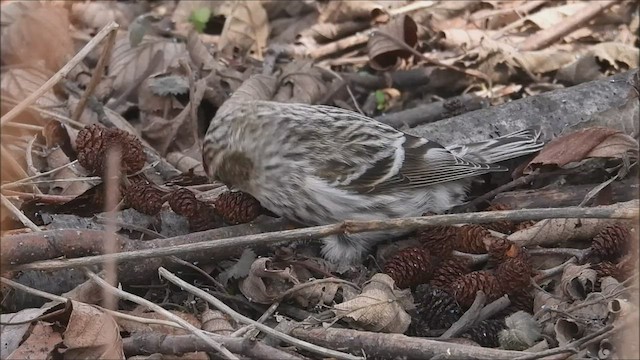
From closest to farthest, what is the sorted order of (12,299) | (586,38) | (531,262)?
1. (12,299)
2. (531,262)
3. (586,38)

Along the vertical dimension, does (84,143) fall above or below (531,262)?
above

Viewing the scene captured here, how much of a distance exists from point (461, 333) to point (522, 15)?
2957 millimetres

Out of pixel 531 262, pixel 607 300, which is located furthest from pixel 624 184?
pixel 607 300

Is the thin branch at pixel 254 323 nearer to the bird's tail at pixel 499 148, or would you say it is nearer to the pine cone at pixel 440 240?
the pine cone at pixel 440 240

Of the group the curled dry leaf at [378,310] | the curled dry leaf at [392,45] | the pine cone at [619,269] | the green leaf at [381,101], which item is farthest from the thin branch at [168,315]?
the curled dry leaf at [392,45]

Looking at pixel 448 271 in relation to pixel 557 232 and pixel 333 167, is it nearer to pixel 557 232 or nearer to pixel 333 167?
pixel 557 232

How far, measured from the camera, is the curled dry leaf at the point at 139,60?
15.8ft

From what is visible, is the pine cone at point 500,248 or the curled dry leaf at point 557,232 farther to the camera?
the curled dry leaf at point 557,232

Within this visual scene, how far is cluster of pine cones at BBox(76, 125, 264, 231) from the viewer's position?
3410mm

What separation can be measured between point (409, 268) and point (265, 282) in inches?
18.8

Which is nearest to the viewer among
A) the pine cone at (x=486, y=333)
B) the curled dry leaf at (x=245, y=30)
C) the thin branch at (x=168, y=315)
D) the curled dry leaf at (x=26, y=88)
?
the thin branch at (x=168, y=315)

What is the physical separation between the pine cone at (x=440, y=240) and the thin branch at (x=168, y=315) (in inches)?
35.5

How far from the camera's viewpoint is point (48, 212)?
3.45 meters

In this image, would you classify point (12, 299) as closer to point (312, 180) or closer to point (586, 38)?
point (312, 180)
